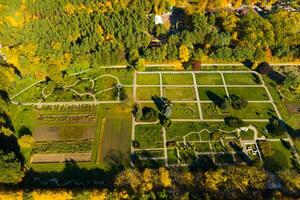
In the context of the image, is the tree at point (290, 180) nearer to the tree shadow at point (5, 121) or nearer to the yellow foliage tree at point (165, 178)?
the yellow foliage tree at point (165, 178)

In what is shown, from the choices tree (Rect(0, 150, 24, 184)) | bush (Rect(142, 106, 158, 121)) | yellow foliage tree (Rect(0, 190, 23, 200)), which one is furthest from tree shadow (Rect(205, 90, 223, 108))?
yellow foliage tree (Rect(0, 190, 23, 200))

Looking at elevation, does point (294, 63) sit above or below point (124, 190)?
above

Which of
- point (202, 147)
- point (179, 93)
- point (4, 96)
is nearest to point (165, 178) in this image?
point (202, 147)

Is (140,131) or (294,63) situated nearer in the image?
(140,131)

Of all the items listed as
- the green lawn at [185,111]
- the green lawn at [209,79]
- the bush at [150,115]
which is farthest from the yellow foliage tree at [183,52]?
the bush at [150,115]

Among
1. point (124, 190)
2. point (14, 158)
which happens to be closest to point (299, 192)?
point (124, 190)

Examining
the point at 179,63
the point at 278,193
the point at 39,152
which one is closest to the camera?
the point at 278,193

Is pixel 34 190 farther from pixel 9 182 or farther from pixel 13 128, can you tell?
pixel 13 128

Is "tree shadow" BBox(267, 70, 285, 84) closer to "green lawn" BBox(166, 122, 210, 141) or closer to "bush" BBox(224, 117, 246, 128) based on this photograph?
"bush" BBox(224, 117, 246, 128)
